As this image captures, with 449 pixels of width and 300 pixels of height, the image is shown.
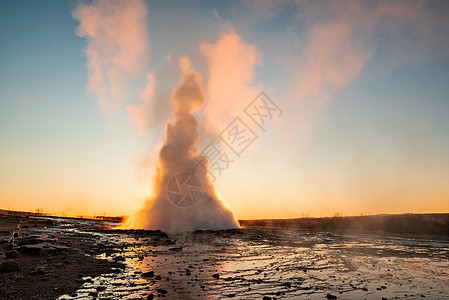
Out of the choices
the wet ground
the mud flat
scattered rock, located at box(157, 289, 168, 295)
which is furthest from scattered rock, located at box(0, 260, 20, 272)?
scattered rock, located at box(157, 289, 168, 295)

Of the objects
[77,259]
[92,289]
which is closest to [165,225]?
[77,259]

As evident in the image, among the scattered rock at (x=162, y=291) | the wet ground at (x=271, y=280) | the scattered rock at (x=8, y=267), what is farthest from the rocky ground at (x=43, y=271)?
the scattered rock at (x=162, y=291)

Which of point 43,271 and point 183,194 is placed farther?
point 183,194

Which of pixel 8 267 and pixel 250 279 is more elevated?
pixel 8 267

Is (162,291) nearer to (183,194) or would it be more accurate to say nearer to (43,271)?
(43,271)

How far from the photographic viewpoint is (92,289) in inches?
404

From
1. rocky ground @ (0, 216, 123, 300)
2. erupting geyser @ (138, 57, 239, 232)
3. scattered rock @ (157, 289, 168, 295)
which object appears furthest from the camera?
erupting geyser @ (138, 57, 239, 232)

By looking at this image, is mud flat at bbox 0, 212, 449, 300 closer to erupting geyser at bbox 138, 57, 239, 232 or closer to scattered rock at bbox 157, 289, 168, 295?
scattered rock at bbox 157, 289, 168, 295

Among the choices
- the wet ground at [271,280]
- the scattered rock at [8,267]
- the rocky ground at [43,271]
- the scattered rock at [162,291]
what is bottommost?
the wet ground at [271,280]

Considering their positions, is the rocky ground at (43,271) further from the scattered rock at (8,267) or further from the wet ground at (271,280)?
the wet ground at (271,280)

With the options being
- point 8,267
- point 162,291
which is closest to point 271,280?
point 162,291

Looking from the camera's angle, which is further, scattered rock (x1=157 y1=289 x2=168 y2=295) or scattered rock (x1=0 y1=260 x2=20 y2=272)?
scattered rock (x1=0 y1=260 x2=20 y2=272)

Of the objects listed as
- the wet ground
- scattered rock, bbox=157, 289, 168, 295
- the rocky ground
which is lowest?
the wet ground

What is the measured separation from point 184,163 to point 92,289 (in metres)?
40.6
